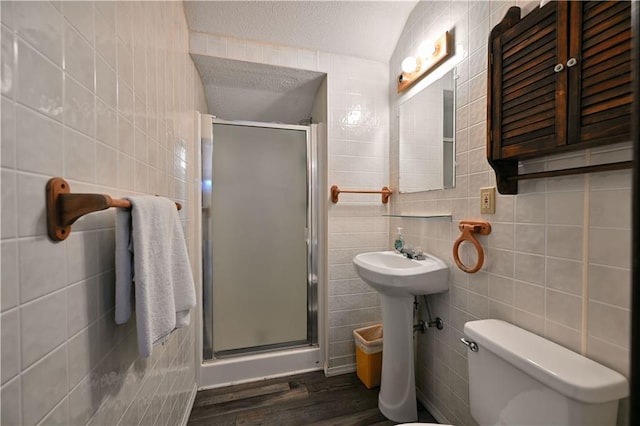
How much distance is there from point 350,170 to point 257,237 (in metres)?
0.85

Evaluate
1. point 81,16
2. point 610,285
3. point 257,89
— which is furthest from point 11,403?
point 257,89

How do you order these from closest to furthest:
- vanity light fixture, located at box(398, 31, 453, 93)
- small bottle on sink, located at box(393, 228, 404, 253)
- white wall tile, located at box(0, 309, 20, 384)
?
white wall tile, located at box(0, 309, 20, 384) → vanity light fixture, located at box(398, 31, 453, 93) → small bottle on sink, located at box(393, 228, 404, 253)

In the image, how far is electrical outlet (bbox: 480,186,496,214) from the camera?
1.11 metres

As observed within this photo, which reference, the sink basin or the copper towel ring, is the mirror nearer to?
the copper towel ring

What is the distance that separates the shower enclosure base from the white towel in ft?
3.90

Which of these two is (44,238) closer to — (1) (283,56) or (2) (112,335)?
(2) (112,335)

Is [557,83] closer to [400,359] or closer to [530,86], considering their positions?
[530,86]

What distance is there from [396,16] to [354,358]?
7.85 feet

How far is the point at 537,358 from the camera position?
0.78m

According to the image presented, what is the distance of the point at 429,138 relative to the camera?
1.56 m

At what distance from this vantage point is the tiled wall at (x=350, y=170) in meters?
1.84

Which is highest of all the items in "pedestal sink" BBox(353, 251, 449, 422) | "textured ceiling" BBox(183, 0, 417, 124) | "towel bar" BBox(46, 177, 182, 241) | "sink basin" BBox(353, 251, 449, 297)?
"textured ceiling" BBox(183, 0, 417, 124)

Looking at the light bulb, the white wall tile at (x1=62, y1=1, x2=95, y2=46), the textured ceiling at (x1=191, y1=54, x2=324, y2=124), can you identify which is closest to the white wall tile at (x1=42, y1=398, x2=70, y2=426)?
the white wall tile at (x1=62, y1=1, x2=95, y2=46)

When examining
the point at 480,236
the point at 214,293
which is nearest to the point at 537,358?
the point at 480,236
